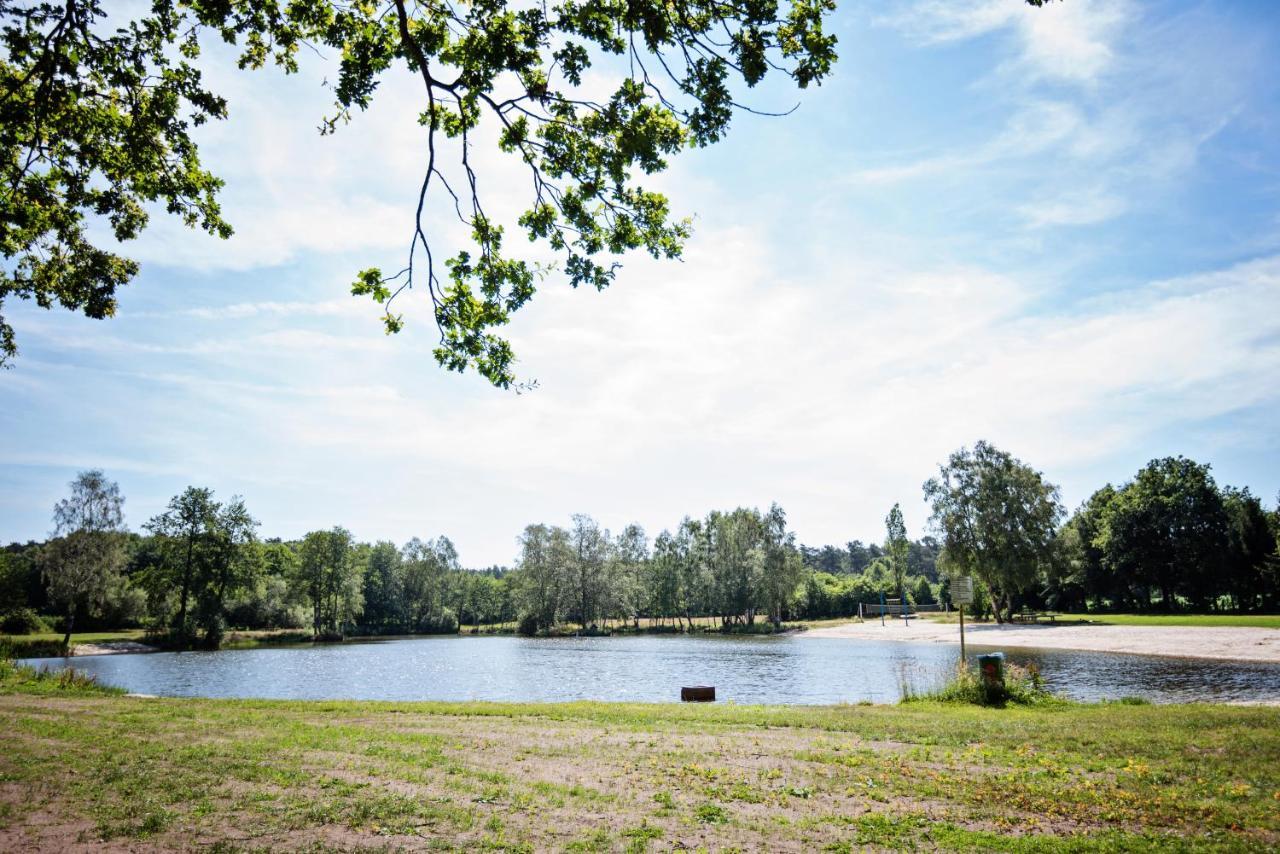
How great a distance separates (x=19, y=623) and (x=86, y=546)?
1321cm

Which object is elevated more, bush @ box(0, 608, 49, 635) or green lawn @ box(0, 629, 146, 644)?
bush @ box(0, 608, 49, 635)

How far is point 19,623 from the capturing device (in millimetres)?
61312

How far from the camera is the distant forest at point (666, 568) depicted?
205 feet

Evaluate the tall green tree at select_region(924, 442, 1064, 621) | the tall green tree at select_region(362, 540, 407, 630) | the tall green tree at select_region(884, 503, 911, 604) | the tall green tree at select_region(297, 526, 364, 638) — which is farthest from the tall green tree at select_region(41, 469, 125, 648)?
the tall green tree at select_region(884, 503, 911, 604)

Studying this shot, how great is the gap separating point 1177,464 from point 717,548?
56435 mm

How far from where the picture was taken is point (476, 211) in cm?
908

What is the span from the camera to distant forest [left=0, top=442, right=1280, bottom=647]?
62406 millimetres

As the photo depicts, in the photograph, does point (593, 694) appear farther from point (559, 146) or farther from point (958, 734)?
point (559, 146)

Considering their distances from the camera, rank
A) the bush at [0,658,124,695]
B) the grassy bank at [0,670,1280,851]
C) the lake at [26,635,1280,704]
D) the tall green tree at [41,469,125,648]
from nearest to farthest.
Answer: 1. the grassy bank at [0,670,1280,851]
2. the bush at [0,658,124,695]
3. the lake at [26,635,1280,704]
4. the tall green tree at [41,469,125,648]

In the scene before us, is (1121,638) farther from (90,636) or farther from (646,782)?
(90,636)

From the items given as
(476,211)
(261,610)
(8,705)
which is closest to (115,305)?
(476,211)

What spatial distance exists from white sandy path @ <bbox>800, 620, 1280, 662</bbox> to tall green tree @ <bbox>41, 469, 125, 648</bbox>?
69226 mm

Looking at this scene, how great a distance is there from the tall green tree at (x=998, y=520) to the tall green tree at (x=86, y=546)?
7864 cm

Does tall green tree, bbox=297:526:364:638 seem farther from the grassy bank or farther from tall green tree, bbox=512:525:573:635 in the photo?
the grassy bank
